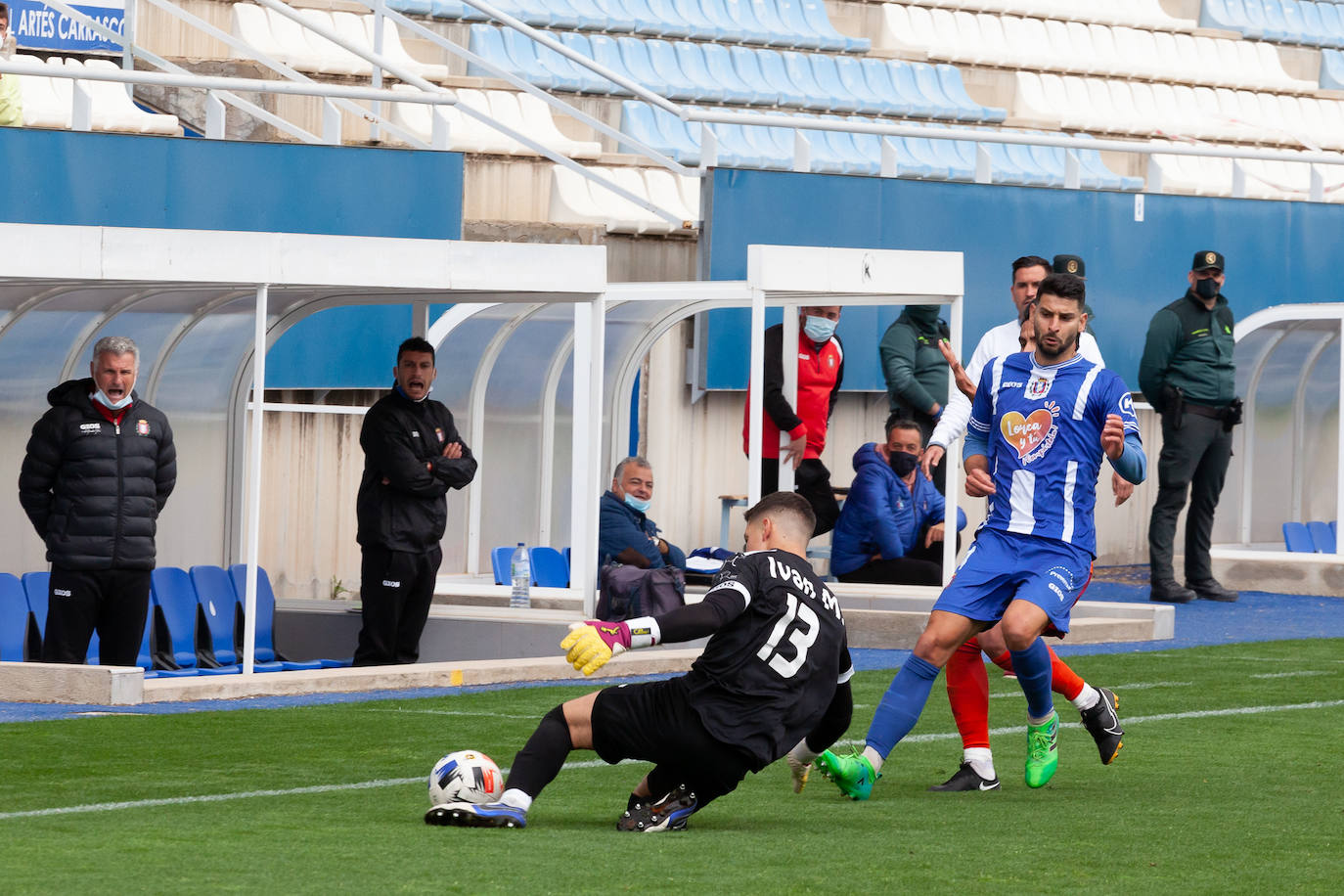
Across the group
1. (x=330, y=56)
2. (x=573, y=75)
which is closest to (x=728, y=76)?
(x=573, y=75)

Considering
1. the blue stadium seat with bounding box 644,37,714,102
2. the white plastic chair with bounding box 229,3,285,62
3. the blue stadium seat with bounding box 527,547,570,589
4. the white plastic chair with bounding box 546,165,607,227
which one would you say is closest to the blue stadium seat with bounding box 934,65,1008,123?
the blue stadium seat with bounding box 644,37,714,102

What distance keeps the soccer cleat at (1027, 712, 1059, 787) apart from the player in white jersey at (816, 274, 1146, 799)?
15cm

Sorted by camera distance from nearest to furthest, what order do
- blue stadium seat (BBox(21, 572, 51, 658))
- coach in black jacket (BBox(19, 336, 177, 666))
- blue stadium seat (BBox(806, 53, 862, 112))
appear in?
coach in black jacket (BBox(19, 336, 177, 666))
blue stadium seat (BBox(21, 572, 51, 658))
blue stadium seat (BBox(806, 53, 862, 112))

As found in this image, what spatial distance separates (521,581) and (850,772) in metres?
6.36

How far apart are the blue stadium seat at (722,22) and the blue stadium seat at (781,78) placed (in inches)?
11.5

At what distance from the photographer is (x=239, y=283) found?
11250mm

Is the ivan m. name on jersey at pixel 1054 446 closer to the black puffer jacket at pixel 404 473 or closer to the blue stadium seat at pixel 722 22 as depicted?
the black puffer jacket at pixel 404 473

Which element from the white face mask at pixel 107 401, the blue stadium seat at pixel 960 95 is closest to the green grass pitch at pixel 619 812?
the white face mask at pixel 107 401

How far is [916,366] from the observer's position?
15773mm

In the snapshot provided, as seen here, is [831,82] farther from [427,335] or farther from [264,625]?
[264,625]

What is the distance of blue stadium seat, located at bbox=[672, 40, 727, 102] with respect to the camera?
21688 mm

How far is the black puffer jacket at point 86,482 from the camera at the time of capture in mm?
11102

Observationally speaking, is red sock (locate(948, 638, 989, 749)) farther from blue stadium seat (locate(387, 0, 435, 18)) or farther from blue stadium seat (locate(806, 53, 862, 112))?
blue stadium seat (locate(806, 53, 862, 112))

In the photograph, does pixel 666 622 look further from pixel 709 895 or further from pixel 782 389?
pixel 782 389
